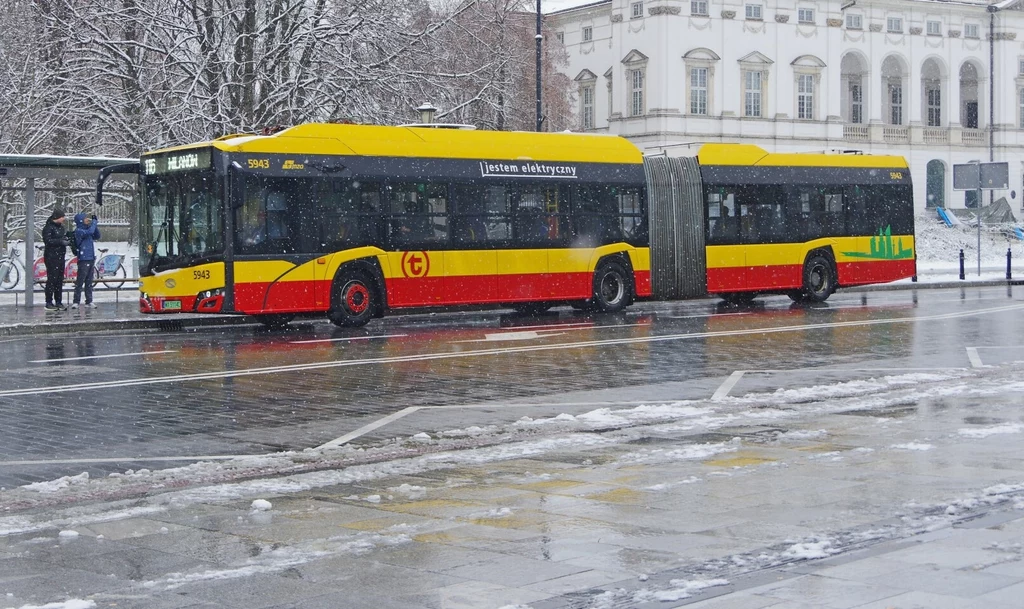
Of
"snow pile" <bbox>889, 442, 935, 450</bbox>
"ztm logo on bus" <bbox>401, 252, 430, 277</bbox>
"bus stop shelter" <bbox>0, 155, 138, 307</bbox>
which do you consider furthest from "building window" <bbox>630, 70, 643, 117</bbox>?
"snow pile" <bbox>889, 442, 935, 450</bbox>

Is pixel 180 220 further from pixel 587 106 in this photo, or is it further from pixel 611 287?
pixel 587 106

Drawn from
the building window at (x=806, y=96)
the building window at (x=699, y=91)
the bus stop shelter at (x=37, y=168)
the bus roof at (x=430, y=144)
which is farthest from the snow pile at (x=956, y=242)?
the bus stop shelter at (x=37, y=168)

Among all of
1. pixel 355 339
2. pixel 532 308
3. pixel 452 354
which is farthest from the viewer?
pixel 532 308

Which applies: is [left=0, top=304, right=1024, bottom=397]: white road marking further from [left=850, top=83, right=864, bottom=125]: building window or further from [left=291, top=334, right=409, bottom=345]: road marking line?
[left=850, top=83, right=864, bottom=125]: building window

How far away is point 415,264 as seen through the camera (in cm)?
2533

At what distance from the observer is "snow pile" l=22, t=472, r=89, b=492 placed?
930cm

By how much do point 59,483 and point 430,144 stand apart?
55.8 ft

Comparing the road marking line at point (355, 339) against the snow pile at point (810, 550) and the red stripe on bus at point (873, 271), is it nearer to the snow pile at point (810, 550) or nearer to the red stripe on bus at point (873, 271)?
the red stripe on bus at point (873, 271)

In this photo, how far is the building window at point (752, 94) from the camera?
235 feet

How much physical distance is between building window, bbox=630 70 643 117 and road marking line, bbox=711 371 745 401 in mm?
55381

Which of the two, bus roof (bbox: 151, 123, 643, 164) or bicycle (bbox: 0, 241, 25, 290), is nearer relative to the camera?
bus roof (bbox: 151, 123, 643, 164)

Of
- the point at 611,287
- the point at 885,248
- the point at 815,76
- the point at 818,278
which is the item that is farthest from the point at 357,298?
the point at 815,76

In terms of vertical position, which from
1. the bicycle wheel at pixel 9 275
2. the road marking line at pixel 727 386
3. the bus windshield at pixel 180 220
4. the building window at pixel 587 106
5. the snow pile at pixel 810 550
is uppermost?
the building window at pixel 587 106

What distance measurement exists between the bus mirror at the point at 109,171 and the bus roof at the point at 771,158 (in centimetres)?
1137
